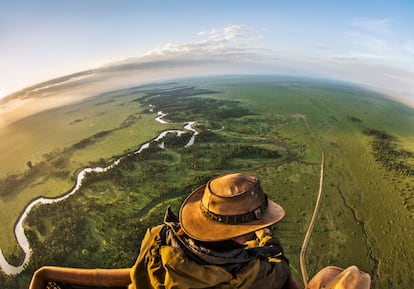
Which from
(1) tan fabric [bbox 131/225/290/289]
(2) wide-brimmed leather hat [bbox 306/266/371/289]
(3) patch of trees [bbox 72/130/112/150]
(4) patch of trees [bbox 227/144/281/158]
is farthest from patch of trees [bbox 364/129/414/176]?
(3) patch of trees [bbox 72/130/112/150]

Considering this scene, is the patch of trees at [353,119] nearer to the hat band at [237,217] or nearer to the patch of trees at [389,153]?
the patch of trees at [389,153]

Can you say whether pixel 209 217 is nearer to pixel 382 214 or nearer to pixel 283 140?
pixel 382 214

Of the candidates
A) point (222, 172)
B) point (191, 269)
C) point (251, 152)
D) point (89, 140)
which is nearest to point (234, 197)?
point (191, 269)

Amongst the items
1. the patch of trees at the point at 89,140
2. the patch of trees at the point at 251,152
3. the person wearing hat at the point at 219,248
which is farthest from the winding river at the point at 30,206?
the person wearing hat at the point at 219,248

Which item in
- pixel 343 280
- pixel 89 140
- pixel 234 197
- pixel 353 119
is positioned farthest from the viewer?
pixel 353 119

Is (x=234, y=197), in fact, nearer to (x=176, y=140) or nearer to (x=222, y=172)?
(x=222, y=172)

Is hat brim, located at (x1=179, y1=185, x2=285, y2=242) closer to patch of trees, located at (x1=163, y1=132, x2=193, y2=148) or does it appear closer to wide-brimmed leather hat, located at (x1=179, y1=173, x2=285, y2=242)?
wide-brimmed leather hat, located at (x1=179, y1=173, x2=285, y2=242)

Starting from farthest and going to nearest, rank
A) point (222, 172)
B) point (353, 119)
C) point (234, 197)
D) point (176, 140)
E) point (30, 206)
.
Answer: point (353, 119), point (176, 140), point (222, 172), point (30, 206), point (234, 197)
